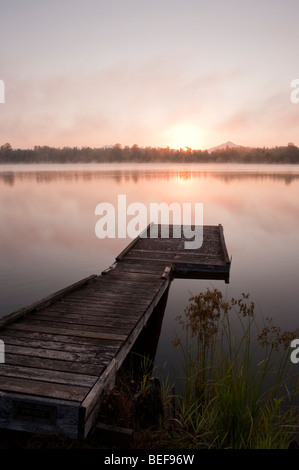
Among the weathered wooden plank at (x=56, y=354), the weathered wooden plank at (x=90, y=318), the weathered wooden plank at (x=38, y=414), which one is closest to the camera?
the weathered wooden plank at (x=38, y=414)

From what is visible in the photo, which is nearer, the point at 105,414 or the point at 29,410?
the point at 29,410

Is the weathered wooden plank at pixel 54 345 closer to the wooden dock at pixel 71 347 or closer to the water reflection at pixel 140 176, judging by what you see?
the wooden dock at pixel 71 347

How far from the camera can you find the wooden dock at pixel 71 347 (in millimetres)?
4223

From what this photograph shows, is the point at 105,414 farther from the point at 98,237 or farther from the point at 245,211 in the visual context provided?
the point at 245,211

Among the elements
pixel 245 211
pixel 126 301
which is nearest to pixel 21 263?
pixel 126 301

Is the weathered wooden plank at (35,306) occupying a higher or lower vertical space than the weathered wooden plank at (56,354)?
higher

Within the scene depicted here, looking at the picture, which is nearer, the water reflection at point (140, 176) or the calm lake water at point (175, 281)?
the calm lake water at point (175, 281)

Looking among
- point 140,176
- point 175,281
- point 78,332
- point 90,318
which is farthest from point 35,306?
point 140,176

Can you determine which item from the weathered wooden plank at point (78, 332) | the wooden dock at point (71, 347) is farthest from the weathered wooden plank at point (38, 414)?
the weathered wooden plank at point (78, 332)

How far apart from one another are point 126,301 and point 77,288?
1.58 meters

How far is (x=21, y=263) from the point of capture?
50.7 ft

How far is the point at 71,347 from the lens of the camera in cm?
577

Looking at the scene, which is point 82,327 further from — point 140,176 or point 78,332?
point 140,176

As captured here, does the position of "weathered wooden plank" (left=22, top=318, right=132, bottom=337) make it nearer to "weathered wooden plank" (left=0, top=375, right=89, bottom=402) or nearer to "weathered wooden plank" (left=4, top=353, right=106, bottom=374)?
"weathered wooden plank" (left=4, top=353, right=106, bottom=374)
